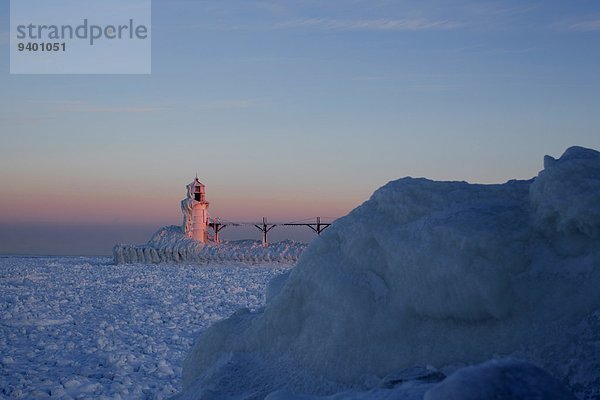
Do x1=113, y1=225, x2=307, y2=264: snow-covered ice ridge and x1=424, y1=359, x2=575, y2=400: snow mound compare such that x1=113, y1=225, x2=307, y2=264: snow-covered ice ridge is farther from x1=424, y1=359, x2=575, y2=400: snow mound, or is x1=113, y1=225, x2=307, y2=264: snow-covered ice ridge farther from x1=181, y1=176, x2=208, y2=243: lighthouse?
x1=424, y1=359, x2=575, y2=400: snow mound

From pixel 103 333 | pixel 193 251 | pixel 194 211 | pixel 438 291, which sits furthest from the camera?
pixel 194 211

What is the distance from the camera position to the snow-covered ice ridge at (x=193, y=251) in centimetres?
3066

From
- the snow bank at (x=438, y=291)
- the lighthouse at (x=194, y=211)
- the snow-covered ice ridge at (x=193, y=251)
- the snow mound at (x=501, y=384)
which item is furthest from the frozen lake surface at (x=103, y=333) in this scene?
the lighthouse at (x=194, y=211)

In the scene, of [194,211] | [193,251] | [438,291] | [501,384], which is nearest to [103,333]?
[438,291]

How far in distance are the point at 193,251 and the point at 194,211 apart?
369 centimetres

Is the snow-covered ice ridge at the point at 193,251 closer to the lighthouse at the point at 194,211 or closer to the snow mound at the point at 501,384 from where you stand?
the lighthouse at the point at 194,211

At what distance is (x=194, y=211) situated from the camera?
113 ft

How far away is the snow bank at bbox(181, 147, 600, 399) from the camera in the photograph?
244 centimetres

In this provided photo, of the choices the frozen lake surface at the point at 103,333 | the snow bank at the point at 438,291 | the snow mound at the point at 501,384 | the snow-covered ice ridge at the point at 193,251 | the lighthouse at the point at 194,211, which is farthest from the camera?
the lighthouse at the point at 194,211

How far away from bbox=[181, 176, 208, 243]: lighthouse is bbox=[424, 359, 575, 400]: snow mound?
3270cm

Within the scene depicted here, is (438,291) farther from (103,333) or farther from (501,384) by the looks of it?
(103,333)

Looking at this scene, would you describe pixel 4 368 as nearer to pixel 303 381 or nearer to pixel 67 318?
pixel 67 318

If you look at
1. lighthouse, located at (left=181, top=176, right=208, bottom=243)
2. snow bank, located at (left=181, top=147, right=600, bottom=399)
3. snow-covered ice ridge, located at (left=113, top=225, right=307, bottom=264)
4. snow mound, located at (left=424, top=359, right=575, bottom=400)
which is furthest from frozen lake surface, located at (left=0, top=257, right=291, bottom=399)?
lighthouse, located at (left=181, top=176, right=208, bottom=243)

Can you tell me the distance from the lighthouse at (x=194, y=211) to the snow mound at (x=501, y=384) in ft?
107
